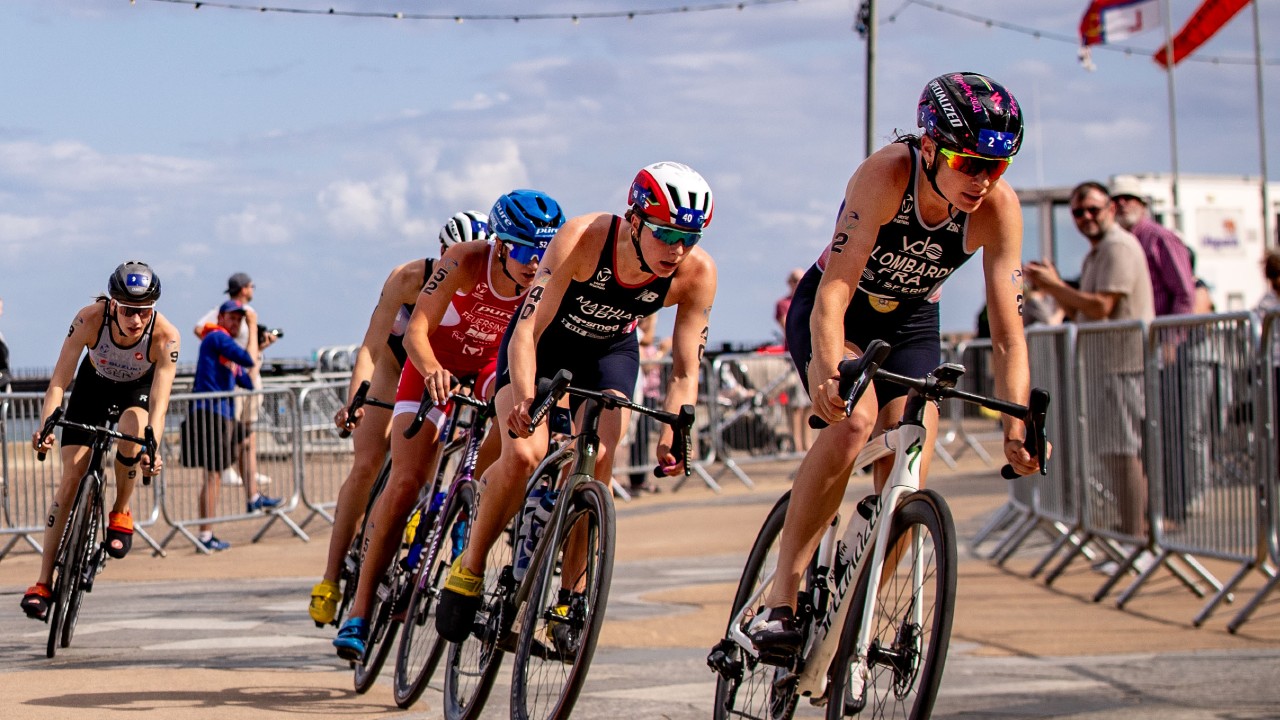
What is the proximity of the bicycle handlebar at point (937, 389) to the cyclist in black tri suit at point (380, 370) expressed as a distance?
3.47 metres


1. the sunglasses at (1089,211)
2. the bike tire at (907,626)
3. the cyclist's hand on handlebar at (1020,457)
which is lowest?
the bike tire at (907,626)

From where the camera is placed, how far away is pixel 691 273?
633 cm

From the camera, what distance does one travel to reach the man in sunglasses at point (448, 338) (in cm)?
693

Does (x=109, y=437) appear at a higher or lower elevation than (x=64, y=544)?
higher

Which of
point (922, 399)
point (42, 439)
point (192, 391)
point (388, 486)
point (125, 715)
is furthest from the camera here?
point (192, 391)

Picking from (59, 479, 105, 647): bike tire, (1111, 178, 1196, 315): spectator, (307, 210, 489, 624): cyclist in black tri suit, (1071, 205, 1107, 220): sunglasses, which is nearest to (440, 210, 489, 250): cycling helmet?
(307, 210, 489, 624): cyclist in black tri suit

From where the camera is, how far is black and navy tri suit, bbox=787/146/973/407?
5.38 meters

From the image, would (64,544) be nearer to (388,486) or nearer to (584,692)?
(388,486)

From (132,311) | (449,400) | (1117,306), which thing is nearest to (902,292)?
(449,400)

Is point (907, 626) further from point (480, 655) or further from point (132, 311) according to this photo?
point (132, 311)

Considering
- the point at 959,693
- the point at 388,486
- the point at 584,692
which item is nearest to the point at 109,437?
the point at 388,486

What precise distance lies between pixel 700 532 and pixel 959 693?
25.9ft

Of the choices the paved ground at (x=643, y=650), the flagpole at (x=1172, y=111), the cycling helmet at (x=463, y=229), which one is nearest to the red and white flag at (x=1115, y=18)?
the flagpole at (x=1172, y=111)

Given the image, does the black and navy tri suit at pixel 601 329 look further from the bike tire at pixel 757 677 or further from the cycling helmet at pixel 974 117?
the cycling helmet at pixel 974 117
